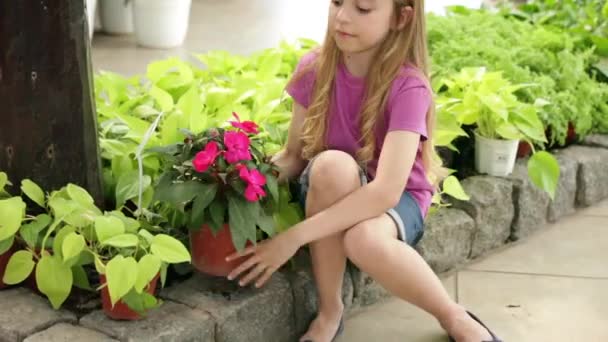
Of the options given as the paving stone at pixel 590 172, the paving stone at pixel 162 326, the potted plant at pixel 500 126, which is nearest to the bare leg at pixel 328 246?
the paving stone at pixel 162 326

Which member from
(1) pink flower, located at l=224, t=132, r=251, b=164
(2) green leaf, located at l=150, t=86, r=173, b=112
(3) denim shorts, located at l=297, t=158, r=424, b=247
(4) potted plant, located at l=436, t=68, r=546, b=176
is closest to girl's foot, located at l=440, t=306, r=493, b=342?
(3) denim shorts, located at l=297, t=158, r=424, b=247

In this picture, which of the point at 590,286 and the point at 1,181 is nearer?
the point at 1,181

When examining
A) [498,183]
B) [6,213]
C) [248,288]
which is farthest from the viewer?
[498,183]

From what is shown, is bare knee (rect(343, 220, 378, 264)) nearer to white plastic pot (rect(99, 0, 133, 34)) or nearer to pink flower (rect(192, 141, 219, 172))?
pink flower (rect(192, 141, 219, 172))

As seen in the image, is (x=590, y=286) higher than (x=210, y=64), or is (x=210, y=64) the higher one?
(x=210, y=64)

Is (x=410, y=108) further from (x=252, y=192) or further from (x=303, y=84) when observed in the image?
(x=252, y=192)

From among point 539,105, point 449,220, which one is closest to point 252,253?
point 449,220

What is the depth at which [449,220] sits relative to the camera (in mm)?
3004

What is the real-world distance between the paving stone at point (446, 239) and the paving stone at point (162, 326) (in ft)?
2.65

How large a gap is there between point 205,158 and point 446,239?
0.96 metres

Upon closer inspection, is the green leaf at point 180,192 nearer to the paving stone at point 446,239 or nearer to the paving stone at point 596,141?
the paving stone at point 446,239

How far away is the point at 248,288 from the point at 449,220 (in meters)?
0.78

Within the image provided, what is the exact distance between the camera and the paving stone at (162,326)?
222cm

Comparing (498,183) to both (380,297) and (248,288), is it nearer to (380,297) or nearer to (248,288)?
(380,297)
